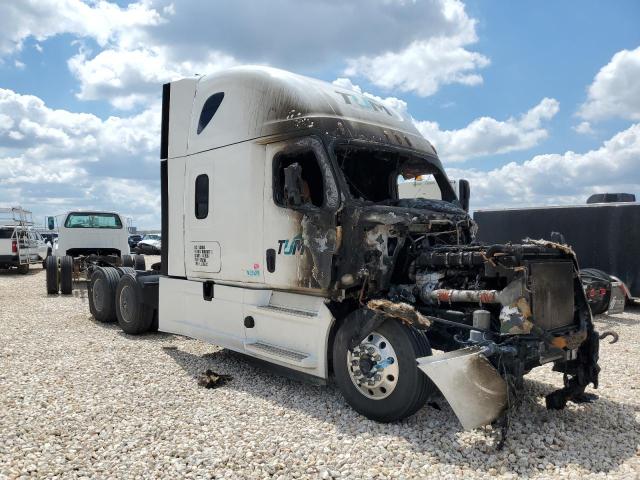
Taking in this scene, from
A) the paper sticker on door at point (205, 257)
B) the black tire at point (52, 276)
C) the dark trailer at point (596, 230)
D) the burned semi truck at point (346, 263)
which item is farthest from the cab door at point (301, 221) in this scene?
the black tire at point (52, 276)

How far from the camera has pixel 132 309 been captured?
8633 millimetres

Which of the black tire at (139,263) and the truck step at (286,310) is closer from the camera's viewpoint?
the truck step at (286,310)

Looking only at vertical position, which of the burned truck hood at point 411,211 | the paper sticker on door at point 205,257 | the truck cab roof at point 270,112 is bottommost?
the paper sticker on door at point 205,257

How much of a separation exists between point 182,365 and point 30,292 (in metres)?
10.4

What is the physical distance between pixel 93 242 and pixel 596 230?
13.3 meters

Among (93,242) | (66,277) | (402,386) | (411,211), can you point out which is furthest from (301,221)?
(93,242)

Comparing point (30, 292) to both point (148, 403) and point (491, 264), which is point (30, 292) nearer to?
point (148, 403)

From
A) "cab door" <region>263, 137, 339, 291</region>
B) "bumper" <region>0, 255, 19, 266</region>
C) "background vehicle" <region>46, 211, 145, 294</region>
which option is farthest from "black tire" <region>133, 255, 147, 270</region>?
"cab door" <region>263, 137, 339, 291</region>

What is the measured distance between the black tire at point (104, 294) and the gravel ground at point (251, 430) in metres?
2.52

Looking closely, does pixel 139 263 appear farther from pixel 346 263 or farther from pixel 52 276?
pixel 346 263

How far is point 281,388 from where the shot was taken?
597cm

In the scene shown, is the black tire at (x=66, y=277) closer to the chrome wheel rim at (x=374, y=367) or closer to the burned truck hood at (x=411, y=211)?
the burned truck hood at (x=411, y=211)

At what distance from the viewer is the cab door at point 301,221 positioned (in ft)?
17.6

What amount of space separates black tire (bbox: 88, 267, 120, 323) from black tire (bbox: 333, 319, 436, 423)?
19.7 feet
